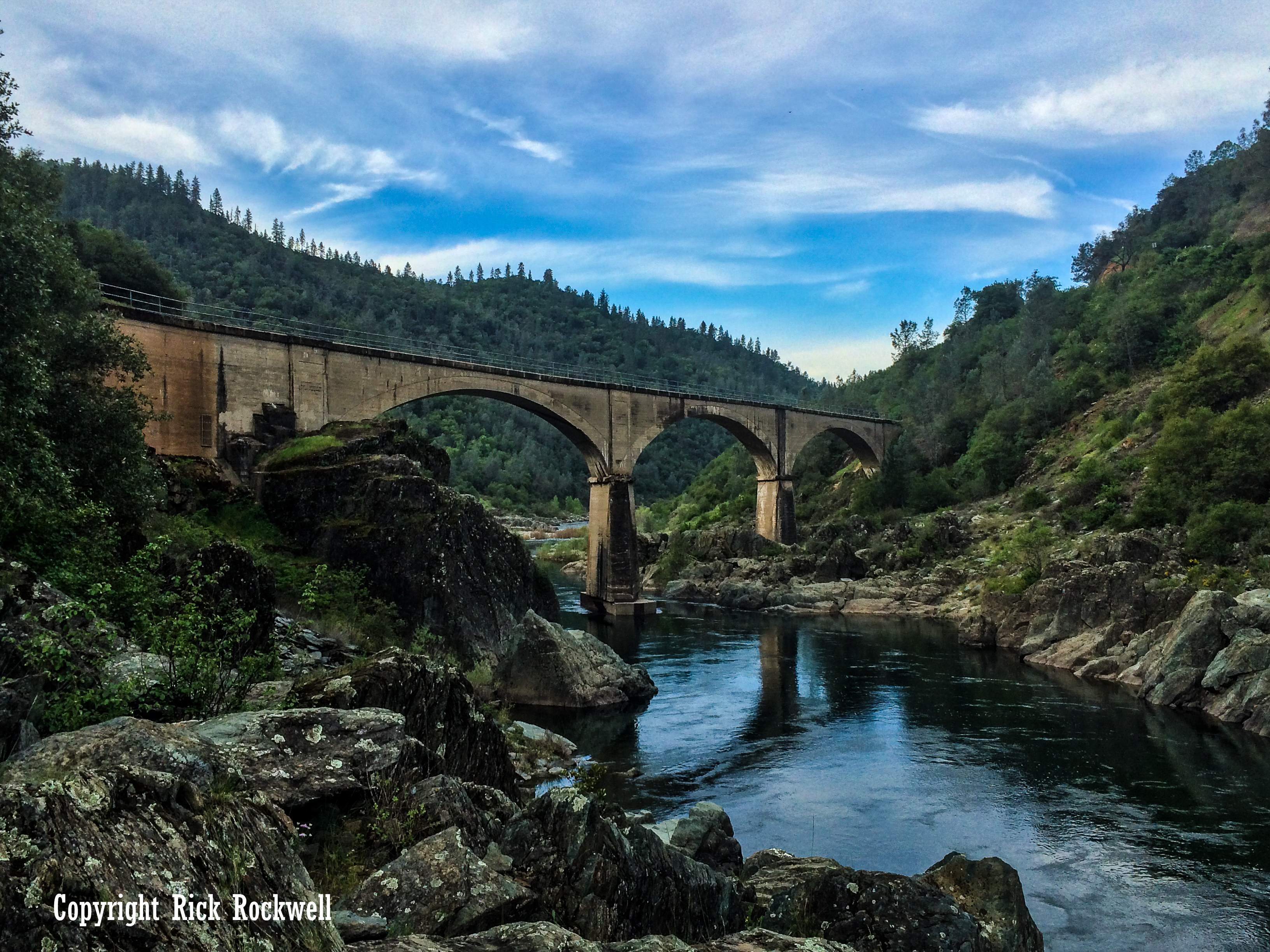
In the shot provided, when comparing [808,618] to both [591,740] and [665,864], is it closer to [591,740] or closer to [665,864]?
[591,740]

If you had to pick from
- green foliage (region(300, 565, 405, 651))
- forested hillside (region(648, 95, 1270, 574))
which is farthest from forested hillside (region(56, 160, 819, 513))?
green foliage (region(300, 565, 405, 651))

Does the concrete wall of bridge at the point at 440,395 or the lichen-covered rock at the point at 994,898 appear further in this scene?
the concrete wall of bridge at the point at 440,395

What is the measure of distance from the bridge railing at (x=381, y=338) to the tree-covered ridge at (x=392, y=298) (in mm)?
46929

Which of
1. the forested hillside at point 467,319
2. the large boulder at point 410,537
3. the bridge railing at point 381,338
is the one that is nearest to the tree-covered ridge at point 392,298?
the forested hillside at point 467,319

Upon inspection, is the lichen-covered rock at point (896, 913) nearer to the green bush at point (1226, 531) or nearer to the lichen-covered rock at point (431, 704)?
the lichen-covered rock at point (431, 704)

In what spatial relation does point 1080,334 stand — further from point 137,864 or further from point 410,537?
point 137,864

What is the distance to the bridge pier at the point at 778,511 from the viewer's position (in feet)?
164

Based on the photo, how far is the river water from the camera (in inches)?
394

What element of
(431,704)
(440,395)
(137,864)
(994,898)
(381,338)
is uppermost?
(381,338)

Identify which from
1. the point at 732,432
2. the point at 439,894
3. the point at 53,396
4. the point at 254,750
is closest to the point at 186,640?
the point at 254,750

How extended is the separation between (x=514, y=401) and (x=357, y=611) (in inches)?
774

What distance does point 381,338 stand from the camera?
37.1m

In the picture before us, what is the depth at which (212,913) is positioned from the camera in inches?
106

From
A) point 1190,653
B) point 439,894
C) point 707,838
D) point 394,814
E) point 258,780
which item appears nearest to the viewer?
point 439,894
